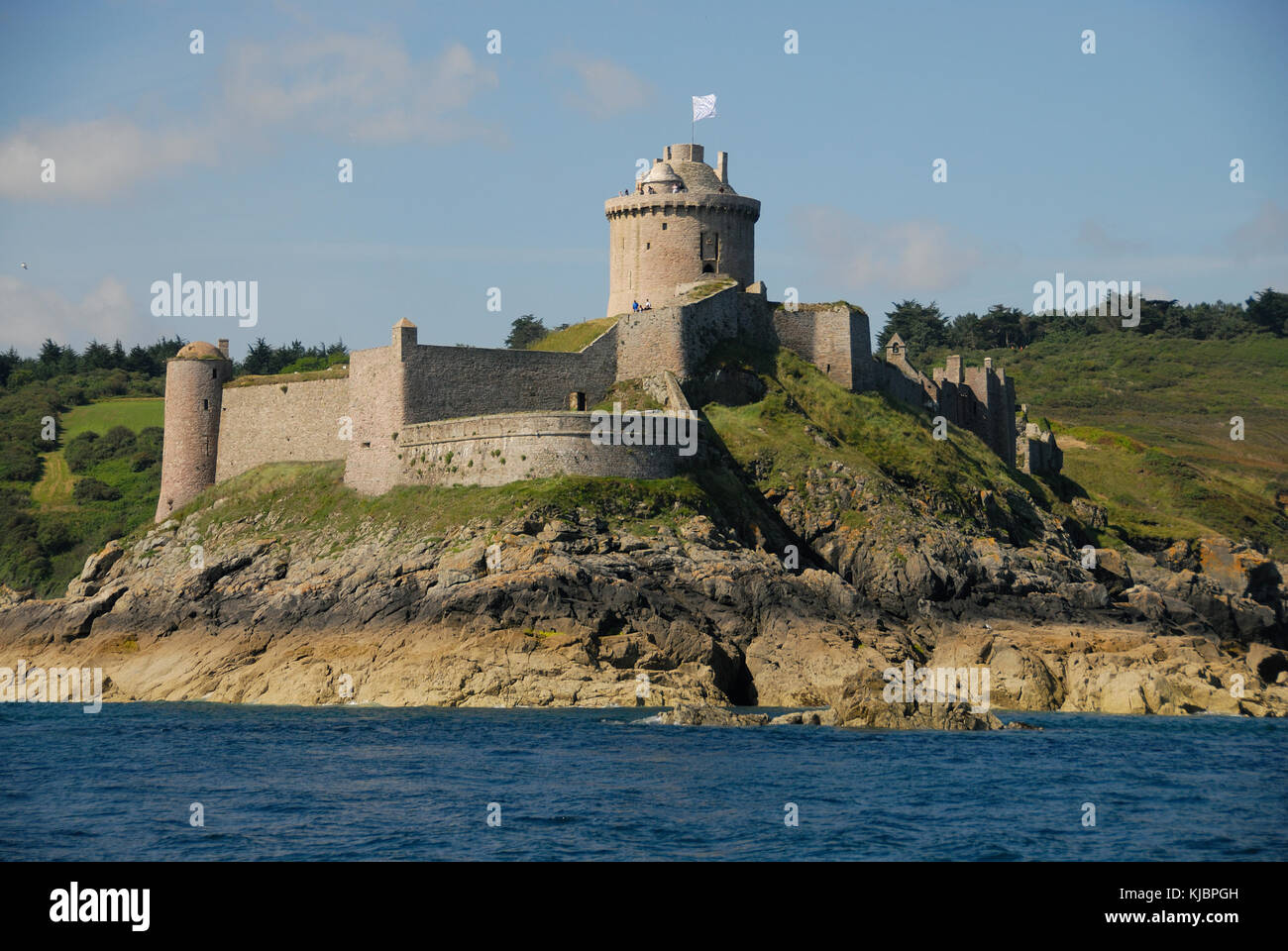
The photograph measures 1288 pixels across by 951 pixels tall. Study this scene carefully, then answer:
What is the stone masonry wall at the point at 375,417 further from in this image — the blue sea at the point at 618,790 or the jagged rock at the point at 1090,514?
the jagged rock at the point at 1090,514

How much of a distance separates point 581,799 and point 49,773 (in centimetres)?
1210

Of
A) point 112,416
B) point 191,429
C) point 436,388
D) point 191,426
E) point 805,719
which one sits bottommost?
point 805,719

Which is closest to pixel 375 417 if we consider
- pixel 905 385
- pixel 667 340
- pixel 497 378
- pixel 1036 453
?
pixel 497 378

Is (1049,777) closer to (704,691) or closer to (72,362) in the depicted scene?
(704,691)

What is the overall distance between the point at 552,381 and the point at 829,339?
507 inches

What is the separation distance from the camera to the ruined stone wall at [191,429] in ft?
199

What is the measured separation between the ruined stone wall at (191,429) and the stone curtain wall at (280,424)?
46 cm

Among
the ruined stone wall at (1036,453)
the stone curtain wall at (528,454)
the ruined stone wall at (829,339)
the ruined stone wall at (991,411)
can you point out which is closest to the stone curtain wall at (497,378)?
the stone curtain wall at (528,454)

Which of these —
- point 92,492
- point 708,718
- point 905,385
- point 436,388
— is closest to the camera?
point 708,718

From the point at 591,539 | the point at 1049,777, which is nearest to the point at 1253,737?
the point at 1049,777

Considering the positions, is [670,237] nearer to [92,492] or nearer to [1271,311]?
[92,492]

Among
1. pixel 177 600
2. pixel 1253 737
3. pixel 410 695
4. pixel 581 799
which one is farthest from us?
pixel 177 600

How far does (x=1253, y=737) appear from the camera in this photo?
38375 millimetres

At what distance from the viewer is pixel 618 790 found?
28.8 meters
